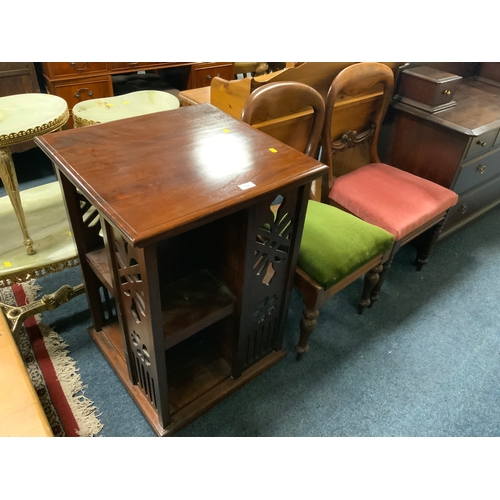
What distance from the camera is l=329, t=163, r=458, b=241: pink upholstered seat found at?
1519 mm

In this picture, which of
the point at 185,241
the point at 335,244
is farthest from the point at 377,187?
the point at 185,241

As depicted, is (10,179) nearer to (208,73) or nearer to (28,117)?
(28,117)

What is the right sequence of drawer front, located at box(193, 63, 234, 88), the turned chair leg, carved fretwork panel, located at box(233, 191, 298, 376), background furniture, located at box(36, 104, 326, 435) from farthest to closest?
drawer front, located at box(193, 63, 234, 88) → the turned chair leg → carved fretwork panel, located at box(233, 191, 298, 376) → background furniture, located at box(36, 104, 326, 435)

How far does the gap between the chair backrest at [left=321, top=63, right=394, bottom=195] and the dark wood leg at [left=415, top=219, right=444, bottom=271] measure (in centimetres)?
40

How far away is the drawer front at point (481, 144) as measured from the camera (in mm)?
1686

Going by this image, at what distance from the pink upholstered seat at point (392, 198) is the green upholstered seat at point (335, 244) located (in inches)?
5.2

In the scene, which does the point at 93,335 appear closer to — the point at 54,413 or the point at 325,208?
the point at 54,413

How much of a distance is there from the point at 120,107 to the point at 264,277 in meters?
1.11

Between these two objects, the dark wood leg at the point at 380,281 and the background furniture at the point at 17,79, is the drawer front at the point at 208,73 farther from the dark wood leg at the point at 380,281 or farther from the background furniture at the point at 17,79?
the dark wood leg at the point at 380,281

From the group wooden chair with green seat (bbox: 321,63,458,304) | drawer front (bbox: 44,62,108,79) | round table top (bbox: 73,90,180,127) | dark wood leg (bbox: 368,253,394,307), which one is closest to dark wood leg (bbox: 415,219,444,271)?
wooden chair with green seat (bbox: 321,63,458,304)

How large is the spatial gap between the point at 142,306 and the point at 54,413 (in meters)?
0.59

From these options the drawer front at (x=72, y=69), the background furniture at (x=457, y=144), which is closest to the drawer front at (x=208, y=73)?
the drawer front at (x=72, y=69)

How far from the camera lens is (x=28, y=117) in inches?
49.5

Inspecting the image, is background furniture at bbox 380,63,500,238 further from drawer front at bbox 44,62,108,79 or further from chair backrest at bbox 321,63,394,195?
drawer front at bbox 44,62,108,79
